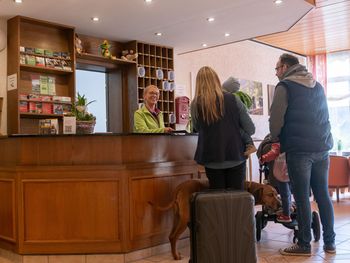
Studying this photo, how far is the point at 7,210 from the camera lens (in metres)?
3.46

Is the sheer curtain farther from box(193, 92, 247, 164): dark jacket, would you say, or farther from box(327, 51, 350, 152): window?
box(193, 92, 247, 164): dark jacket

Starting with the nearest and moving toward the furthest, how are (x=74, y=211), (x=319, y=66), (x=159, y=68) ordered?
(x=74, y=211)
(x=159, y=68)
(x=319, y=66)

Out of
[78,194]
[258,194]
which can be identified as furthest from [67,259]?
[258,194]

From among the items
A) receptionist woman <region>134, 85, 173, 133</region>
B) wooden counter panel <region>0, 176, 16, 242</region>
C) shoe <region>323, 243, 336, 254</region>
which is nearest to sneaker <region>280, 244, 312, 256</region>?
shoe <region>323, 243, 336, 254</region>

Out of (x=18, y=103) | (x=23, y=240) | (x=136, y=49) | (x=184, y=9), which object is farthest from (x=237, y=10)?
(x=23, y=240)

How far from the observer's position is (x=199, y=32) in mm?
6105

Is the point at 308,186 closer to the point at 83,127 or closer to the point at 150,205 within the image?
the point at 150,205

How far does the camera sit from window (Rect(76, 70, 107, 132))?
6.52m

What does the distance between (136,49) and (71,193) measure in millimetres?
3776

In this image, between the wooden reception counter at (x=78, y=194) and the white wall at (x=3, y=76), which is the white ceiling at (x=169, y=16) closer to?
the white wall at (x=3, y=76)

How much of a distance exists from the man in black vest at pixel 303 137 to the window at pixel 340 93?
7.08m

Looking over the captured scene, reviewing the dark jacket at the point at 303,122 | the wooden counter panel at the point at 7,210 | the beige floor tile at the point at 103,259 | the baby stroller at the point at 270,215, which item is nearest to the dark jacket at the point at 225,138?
the dark jacket at the point at 303,122

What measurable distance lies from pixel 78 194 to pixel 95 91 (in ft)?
12.3

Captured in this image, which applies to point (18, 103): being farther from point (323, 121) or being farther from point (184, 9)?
point (323, 121)
